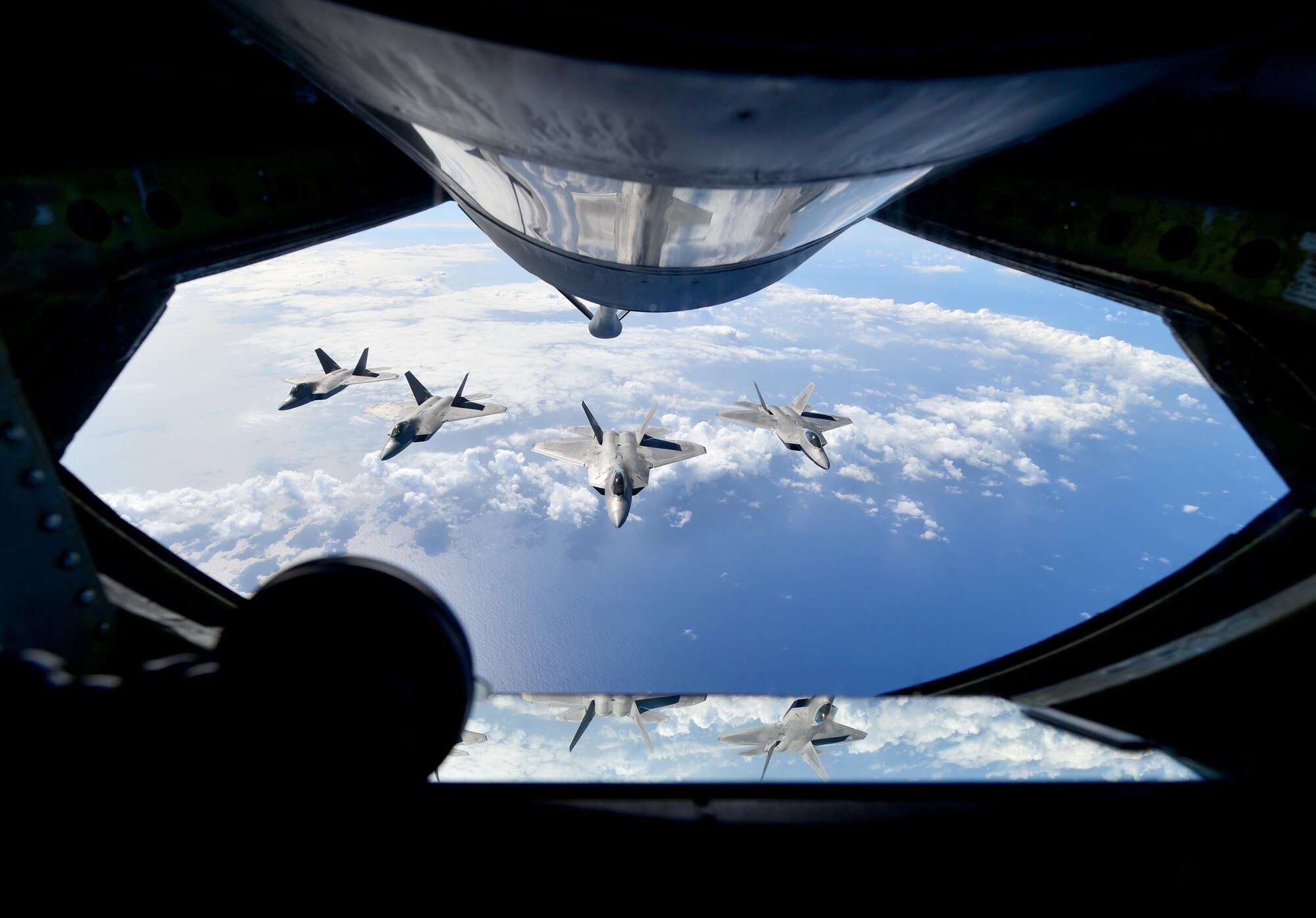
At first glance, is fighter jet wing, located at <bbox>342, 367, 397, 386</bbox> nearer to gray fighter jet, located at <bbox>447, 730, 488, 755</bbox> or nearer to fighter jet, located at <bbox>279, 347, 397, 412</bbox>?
fighter jet, located at <bbox>279, 347, 397, 412</bbox>

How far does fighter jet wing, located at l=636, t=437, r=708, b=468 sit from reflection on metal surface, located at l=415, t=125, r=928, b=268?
41.5 feet

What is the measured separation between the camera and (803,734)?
2357mm

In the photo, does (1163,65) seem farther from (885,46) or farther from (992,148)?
(885,46)

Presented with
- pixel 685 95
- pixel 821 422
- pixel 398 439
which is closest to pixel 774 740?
pixel 685 95

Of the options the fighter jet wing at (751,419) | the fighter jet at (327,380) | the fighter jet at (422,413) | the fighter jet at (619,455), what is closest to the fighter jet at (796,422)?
the fighter jet wing at (751,419)

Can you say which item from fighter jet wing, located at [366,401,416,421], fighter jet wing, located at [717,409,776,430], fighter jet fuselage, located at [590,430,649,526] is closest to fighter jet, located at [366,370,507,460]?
fighter jet wing, located at [366,401,416,421]

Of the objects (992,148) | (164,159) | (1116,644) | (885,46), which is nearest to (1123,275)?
(1116,644)

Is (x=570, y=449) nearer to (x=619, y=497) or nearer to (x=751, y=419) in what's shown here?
(x=619, y=497)

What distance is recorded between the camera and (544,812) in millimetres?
1105

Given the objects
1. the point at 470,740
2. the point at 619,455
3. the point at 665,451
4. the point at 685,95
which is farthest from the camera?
the point at 665,451

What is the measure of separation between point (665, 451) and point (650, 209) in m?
14.2

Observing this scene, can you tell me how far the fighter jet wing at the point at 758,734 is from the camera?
2.08m

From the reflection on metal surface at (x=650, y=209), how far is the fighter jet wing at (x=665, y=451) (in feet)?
41.5

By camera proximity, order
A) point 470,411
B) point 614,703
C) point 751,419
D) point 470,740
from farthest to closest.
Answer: point 751,419, point 470,411, point 614,703, point 470,740
